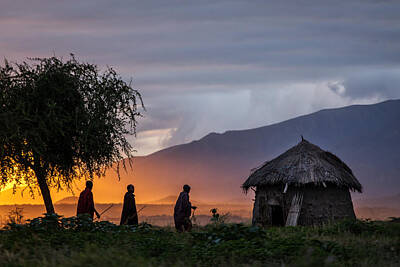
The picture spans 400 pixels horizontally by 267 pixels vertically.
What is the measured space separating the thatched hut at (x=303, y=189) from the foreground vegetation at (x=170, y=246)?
12.0 m

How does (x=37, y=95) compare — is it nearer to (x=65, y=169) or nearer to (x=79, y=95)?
(x=79, y=95)

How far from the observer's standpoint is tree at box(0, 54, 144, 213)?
21891 mm

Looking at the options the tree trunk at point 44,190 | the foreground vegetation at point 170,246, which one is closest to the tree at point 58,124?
the tree trunk at point 44,190

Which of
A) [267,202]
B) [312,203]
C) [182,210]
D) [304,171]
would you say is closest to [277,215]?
[267,202]

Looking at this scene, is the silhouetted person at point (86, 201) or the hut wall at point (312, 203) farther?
the hut wall at point (312, 203)

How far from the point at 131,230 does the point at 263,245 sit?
4.91m

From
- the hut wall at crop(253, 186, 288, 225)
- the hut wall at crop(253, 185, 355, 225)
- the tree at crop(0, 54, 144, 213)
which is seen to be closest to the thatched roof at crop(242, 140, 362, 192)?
the hut wall at crop(253, 185, 355, 225)

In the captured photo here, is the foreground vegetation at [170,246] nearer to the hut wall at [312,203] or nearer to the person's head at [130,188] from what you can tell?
the person's head at [130,188]

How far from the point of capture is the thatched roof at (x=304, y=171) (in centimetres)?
2867

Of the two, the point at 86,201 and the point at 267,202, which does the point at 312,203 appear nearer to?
the point at 267,202

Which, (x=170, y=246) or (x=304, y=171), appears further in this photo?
(x=304, y=171)

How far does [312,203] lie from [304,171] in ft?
5.50

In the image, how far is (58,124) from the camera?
22141mm

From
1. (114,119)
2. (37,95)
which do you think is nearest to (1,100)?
(37,95)
